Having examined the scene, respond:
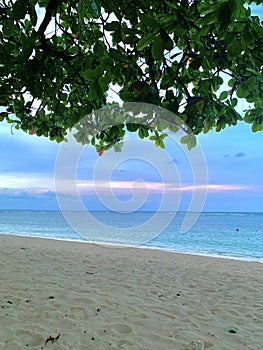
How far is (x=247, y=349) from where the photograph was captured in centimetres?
317

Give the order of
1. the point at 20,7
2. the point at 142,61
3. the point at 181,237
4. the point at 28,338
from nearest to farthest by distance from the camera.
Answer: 1. the point at 20,7
2. the point at 142,61
3. the point at 28,338
4. the point at 181,237

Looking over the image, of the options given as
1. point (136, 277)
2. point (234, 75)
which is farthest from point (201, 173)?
point (136, 277)

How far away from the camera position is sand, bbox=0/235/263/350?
10.5 feet

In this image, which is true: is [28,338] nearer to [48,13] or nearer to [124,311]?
[124,311]

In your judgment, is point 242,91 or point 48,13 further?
point 48,13

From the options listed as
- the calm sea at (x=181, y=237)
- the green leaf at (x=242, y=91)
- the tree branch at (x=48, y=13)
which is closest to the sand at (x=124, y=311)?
the calm sea at (x=181, y=237)

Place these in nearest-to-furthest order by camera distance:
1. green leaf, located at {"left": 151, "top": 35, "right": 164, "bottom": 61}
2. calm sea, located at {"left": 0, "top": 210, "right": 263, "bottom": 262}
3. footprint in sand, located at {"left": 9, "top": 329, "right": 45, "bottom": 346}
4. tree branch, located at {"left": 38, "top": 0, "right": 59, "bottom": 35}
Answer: green leaf, located at {"left": 151, "top": 35, "right": 164, "bottom": 61} → tree branch, located at {"left": 38, "top": 0, "right": 59, "bottom": 35} → footprint in sand, located at {"left": 9, "top": 329, "right": 45, "bottom": 346} → calm sea, located at {"left": 0, "top": 210, "right": 263, "bottom": 262}

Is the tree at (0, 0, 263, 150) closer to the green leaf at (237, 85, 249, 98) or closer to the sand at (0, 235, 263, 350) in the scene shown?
the green leaf at (237, 85, 249, 98)

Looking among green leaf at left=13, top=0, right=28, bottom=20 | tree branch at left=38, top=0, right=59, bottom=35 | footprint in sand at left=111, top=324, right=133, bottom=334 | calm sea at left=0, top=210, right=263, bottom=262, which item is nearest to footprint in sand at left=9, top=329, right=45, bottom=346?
footprint in sand at left=111, top=324, right=133, bottom=334

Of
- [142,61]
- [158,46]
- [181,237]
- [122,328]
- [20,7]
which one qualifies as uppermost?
[142,61]

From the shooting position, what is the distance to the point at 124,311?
404 cm

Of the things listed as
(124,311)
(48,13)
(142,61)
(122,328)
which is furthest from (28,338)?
(48,13)

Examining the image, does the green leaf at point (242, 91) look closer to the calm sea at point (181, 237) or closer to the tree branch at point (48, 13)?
the tree branch at point (48, 13)

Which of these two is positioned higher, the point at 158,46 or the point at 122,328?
the point at 158,46
